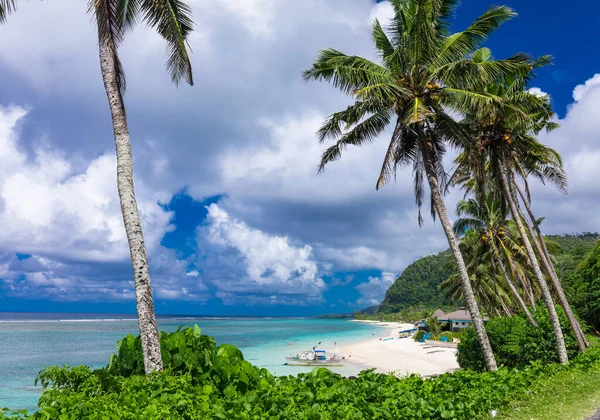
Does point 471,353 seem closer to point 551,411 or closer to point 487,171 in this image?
point 487,171

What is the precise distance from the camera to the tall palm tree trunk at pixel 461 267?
1170cm

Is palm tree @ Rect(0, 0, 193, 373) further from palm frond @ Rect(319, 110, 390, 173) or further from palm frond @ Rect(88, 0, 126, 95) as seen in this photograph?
palm frond @ Rect(319, 110, 390, 173)

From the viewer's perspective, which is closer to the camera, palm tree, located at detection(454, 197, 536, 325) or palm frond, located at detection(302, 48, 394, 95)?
palm frond, located at detection(302, 48, 394, 95)

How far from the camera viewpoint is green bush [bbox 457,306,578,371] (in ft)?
47.1

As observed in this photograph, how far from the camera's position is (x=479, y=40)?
13102mm

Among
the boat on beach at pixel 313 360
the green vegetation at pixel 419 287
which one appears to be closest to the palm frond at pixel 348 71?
the boat on beach at pixel 313 360

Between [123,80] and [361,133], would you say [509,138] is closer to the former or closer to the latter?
[361,133]

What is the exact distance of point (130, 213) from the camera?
6.95 m

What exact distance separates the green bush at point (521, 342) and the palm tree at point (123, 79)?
12.3 metres

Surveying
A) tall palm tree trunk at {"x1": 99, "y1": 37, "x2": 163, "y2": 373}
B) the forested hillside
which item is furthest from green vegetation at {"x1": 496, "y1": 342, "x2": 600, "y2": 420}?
the forested hillside

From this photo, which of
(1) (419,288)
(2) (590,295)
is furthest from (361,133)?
(1) (419,288)

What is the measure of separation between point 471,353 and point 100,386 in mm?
16349

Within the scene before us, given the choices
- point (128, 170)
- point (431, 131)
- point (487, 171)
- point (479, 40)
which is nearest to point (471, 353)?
point (487, 171)

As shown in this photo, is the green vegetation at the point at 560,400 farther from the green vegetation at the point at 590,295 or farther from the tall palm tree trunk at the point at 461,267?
the green vegetation at the point at 590,295
